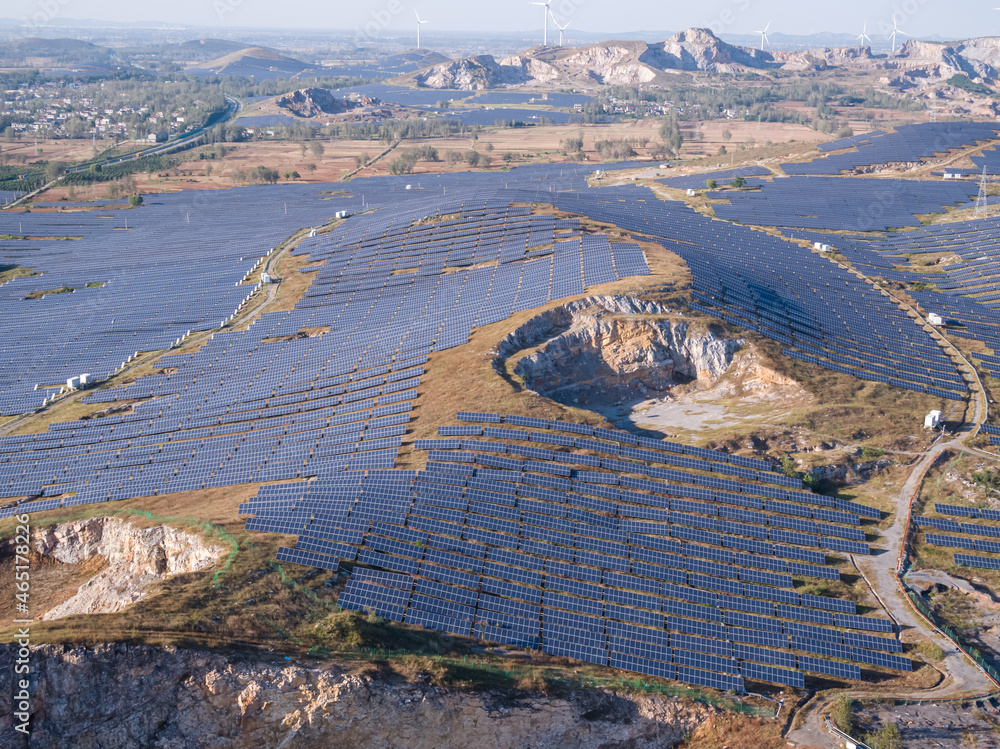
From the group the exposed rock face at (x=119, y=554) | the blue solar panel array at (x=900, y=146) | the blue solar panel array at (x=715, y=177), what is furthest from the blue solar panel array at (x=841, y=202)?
the exposed rock face at (x=119, y=554)

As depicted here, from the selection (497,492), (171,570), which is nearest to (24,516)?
(171,570)

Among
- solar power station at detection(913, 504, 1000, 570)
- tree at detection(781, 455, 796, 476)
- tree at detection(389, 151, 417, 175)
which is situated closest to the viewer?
solar power station at detection(913, 504, 1000, 570)

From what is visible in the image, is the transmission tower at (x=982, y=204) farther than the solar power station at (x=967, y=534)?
Yes

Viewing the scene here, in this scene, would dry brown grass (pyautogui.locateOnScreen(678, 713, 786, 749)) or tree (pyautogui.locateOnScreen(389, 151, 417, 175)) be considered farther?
tree (pyautogui.locateOnScreen(389, 151, 417, 175))

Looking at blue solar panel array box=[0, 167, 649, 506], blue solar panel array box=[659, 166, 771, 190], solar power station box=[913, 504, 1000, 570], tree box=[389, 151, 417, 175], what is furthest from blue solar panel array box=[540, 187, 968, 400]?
tree box=[389, 151, 417, 175]

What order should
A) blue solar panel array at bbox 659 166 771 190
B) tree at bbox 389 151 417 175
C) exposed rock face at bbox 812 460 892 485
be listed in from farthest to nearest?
tree at bbox 389 151 417 175, blue solar panel array at bbox 659 166 771 190, exposed rock face at bbox 812 460 892 485

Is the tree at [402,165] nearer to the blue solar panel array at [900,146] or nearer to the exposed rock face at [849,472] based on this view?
the blue solar panel array at [900,146]

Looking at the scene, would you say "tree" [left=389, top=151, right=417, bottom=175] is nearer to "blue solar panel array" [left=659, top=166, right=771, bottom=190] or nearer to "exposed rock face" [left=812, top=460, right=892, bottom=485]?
"blue solar panel array" [left=659, top=166, right=771, bottom=190]
